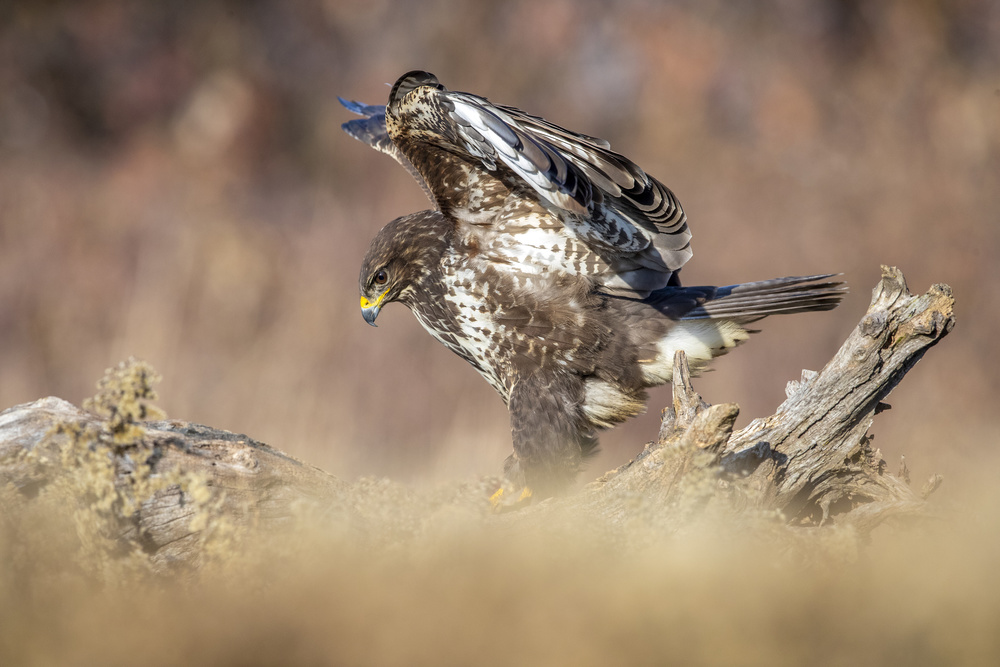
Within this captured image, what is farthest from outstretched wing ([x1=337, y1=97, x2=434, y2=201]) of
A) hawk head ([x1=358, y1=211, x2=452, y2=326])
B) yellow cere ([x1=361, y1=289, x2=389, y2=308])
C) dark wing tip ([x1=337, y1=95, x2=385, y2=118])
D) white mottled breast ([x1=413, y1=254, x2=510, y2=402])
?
white mottled breast ([x1=413, y1=254, x2=510, y2=402])

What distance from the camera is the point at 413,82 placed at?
2531mm

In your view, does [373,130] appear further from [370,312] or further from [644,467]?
[644,467]

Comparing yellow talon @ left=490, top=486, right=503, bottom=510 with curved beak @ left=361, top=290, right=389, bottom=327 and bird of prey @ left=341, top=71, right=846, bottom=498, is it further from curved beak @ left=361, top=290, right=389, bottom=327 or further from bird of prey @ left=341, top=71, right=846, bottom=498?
curved beak @ left=361, top=290, right=389, bottom=327

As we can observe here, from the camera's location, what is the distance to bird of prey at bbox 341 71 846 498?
2.83m

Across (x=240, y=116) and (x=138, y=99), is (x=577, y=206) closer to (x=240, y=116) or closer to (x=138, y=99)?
(x=240, y=116)

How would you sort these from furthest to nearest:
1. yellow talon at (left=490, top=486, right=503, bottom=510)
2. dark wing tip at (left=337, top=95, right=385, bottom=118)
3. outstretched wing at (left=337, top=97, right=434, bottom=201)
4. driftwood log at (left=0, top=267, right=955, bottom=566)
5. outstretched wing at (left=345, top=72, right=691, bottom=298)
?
dark wing tip at (left=337, top=95, right=385, bottom=118) < outstretched wing at (left=337, top=97, right=434, bottom=201) < yellow talon at (left=490, top=486, right=503, bottom=510) < outstretched wing at (left=345, top=72, right=691, bottom=298) < driftwood log at (left=0, top=267, right=955, bottom=566)

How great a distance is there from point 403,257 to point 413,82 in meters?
0.83

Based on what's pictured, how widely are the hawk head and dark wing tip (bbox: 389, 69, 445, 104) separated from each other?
69 centimetres

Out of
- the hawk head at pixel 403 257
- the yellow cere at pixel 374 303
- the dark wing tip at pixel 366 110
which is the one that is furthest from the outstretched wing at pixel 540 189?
the dark wing tip at pixel 366 110

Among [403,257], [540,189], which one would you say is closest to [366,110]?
[403,257]

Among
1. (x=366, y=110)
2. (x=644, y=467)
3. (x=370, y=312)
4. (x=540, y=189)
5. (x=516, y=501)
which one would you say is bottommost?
(x=644, y=467)

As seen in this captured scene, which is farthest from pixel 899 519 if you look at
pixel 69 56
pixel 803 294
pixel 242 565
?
pixel 69 56

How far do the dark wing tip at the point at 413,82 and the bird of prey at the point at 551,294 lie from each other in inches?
2.6

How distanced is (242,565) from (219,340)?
195 inches
